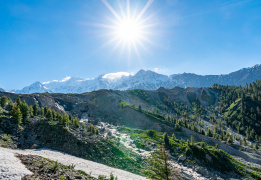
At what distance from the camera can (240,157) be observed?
284 ft

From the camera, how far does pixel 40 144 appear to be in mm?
44844

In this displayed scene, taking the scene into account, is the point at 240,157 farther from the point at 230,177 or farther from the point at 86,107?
the point at 86,107

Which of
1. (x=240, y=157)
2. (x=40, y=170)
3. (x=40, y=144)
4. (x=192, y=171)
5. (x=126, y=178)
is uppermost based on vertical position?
(x=40, y=170)

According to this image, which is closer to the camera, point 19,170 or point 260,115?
point 19,170

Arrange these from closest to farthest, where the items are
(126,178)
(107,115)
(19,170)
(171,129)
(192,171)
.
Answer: (19,170), (126,178), (192,171), (171,129), (107,115)

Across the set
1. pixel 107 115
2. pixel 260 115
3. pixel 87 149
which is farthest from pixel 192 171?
pixel 260 115

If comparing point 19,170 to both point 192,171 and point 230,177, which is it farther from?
point 230,177

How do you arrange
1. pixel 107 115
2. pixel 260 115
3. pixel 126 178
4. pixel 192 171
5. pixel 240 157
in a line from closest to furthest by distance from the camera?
pixel 126 178 < pixel 192 171 < pixel 240 157 < pixel 107 115 < pixel 260 115

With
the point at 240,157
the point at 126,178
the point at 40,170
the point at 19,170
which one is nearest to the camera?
the point at 19,170

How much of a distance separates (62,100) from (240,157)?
504 feet

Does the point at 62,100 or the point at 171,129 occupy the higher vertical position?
the point at 62,100

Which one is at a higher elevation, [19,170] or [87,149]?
[19,170]

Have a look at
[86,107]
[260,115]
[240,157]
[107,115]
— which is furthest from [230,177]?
[260,115]

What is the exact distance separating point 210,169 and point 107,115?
91245 mm
